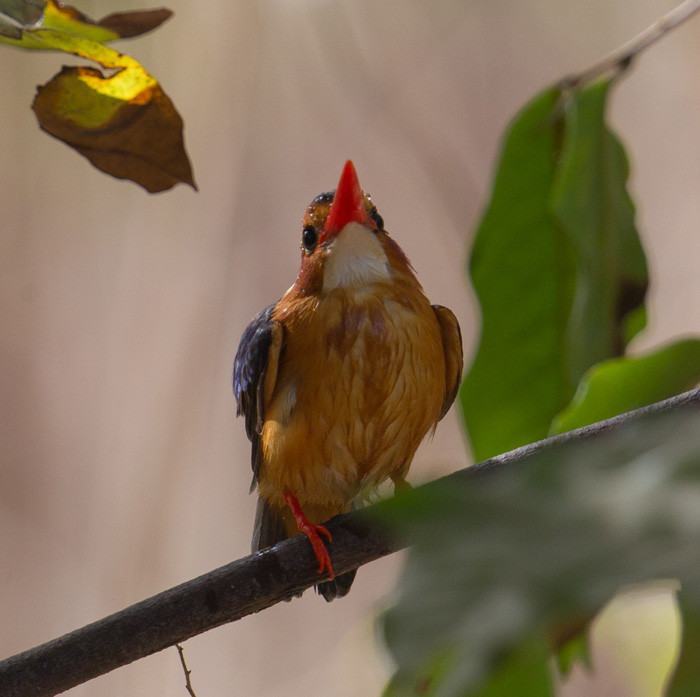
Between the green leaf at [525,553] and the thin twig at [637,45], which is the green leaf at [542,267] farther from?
the green leaf at [525,553]

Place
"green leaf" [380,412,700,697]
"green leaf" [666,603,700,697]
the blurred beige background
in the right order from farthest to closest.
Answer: the blurred beige background → "green leaf" [666,603,700,697] → "green leaf" [380,412,700,697]

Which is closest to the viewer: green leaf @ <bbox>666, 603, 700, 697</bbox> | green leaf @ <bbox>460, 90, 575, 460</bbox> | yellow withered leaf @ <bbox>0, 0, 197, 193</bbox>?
green leaf @ <bbox>666, 603, 700, 697</bbox>

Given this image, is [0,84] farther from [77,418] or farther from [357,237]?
[357,237]

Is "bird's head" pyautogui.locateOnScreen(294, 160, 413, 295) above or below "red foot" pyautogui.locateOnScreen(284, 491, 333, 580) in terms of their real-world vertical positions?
above

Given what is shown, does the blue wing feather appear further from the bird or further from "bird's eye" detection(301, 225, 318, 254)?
"bird's eye" detection(301, 225, 318, 254)

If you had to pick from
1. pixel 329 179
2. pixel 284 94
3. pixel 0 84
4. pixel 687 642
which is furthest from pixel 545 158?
pixel 0 84

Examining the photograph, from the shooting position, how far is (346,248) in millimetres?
1406

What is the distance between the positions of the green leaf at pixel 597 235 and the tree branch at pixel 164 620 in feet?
0.95

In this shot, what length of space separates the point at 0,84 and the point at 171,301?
2.65 feet

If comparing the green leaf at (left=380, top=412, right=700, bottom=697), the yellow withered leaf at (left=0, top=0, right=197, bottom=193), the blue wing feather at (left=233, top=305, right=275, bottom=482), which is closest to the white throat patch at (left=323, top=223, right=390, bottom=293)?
the blue wing feather at (left=233, top=305, right=275, bottom=482)

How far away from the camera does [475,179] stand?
2.99 meters

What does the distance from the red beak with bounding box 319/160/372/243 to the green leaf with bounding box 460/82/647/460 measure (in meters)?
0.19

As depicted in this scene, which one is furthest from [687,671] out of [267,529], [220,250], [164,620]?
[220,250]

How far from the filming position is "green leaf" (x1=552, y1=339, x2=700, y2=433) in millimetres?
880
